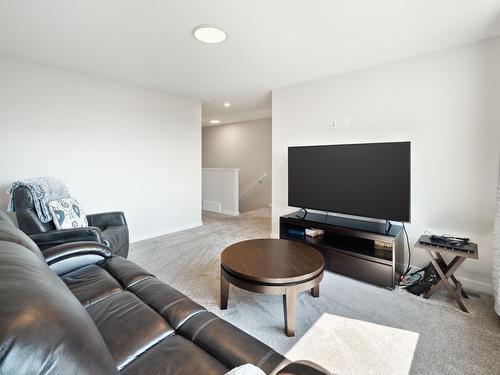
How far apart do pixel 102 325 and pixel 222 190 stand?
15.9 ft

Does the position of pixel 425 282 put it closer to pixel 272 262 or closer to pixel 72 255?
pixel 272 262

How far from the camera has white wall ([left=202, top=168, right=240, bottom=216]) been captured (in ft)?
19.0

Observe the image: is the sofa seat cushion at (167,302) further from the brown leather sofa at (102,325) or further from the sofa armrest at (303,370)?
the sofa armrest at (303,370)

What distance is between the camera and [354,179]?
2826 millimetres

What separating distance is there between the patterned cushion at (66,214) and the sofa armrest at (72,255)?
2.74ft

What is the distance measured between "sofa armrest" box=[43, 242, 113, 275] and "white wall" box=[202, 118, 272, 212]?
197 inches

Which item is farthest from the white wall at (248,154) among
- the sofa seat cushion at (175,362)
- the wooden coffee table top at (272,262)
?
the sofa seat cushion at (175,362)

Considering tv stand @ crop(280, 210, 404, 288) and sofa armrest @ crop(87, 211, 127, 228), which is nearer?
tv stand @ crop(280, 210, 404, 288)

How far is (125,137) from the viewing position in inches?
147

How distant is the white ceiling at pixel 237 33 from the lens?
190 cm

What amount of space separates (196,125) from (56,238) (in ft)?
9.75

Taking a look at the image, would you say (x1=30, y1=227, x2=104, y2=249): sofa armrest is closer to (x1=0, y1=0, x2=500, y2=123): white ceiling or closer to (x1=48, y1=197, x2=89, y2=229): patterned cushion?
(x1=48, y1=197, x2=89, y2=229): patterned cushion

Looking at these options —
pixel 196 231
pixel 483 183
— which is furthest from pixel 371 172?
pixel 196 231

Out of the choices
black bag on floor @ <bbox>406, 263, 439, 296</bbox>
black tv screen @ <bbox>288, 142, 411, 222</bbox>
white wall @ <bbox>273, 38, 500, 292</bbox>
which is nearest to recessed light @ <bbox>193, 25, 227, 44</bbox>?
black tv screen @ <bbox>288, 142, 411, 222</bbox>
